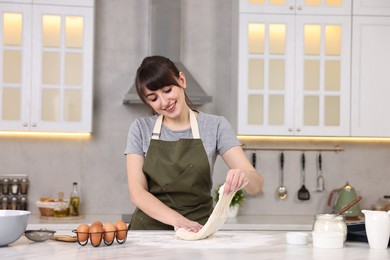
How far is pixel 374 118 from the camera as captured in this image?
453 centimetres

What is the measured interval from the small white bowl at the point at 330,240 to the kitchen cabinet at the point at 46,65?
8.46 ft

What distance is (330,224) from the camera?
6.99 ft

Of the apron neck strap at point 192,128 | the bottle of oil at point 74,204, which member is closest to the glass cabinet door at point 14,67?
the bottle of oil at point 74,204

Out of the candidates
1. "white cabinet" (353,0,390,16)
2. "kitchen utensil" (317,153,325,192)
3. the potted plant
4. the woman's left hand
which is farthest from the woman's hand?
"white cabinet" (353,0,390,16)

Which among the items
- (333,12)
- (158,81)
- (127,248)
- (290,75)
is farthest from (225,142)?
(333,12)

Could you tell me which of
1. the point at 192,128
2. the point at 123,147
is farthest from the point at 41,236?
the point at 123,147

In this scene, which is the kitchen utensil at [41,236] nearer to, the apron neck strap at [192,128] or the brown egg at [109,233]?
the brown egg at [109,233]

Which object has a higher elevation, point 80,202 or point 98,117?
point 98,117

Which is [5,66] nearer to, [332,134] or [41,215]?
[41,215]

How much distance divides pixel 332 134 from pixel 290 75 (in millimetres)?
540

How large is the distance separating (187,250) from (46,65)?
2.71 meters

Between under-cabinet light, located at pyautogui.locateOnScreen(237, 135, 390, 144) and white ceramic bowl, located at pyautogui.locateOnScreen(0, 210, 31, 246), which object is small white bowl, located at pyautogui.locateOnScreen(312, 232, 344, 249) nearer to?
white ceramic bowl, located at pyautogui.locateOnScreen(0, 210, 31, 246)

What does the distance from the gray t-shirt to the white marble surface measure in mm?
610

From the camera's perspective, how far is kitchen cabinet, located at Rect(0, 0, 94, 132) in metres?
4.30
